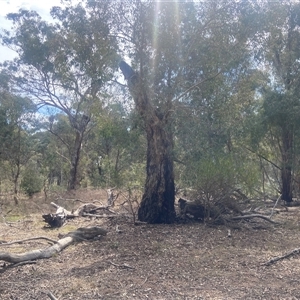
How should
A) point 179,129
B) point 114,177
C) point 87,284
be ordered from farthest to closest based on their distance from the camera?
point 114,177 < point 179,129 < point 87,284

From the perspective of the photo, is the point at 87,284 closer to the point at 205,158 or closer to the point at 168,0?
the point at 205,158

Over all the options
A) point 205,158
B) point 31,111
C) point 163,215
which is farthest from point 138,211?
point 31,111

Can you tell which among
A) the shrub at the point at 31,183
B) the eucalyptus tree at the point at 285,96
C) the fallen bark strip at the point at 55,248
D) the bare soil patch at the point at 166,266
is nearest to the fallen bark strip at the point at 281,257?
the bare soil patch at the point at 166,266

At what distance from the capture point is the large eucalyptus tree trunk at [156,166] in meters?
9.62

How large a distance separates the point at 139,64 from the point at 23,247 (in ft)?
16.6

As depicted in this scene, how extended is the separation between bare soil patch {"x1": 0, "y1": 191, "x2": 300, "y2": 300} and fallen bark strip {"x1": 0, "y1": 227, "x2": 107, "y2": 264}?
5.4 inches

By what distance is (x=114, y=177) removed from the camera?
10.4 meters

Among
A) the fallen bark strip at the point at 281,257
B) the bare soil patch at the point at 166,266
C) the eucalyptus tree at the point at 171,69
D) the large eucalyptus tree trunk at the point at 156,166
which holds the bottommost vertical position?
the bare soil patch at the point at 166,266

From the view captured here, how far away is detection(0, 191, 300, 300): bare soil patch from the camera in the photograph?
16.6ft

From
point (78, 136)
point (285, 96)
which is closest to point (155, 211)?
point (285, 96)

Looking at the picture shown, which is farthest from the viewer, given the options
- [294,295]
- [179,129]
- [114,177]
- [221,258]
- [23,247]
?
[114,177]

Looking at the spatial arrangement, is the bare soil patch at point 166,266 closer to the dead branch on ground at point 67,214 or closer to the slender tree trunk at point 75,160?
the dead branch on ground at point 67,214

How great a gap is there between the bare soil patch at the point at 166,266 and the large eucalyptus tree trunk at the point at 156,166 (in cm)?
51

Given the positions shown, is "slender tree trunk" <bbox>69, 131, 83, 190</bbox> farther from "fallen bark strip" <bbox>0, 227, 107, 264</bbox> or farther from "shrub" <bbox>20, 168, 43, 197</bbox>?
"fallen bark strip" <bbox>0, 227, 107, 264</bbox>
